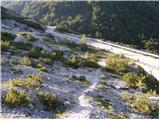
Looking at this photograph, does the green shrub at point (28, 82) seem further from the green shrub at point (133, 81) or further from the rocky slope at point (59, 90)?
the green shrub at point (133, 81)

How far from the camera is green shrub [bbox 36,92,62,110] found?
21109 mm

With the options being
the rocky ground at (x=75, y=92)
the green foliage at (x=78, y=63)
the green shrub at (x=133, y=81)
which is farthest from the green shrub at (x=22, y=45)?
the green shrub at (x=133, y=81)

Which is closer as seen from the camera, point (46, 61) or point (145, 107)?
point (145, 107)

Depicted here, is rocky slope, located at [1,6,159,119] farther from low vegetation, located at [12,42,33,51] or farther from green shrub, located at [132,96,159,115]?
low vegetation, located at [12,42,33,51]

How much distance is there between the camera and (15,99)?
20219 mm

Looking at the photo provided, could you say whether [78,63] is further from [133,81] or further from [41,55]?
[133,81]

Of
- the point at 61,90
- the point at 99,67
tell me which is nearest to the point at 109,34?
the point at 99,67

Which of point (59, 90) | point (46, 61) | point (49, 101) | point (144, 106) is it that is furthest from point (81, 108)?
point (46, 61)

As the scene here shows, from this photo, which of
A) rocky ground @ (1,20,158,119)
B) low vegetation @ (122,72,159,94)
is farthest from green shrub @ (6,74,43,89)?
low vegetation @ (122,72,159,94)

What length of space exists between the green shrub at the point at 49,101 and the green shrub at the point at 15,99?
1.11 meters

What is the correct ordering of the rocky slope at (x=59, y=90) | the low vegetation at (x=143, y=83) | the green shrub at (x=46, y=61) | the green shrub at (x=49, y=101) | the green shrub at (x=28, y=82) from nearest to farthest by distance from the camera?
the rocky slope at (x=59, y=90), the green shrub at (x=49, y=101), the green shrub at (x=28, y=82), the low vegetation at (x=143, y=83), the green shrub at (x=46, y=61)

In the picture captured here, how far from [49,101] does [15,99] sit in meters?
2.24

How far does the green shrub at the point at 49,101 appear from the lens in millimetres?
21109

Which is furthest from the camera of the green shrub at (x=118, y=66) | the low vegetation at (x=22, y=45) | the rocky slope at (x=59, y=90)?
the low vegetation at (x=22, y=45)
